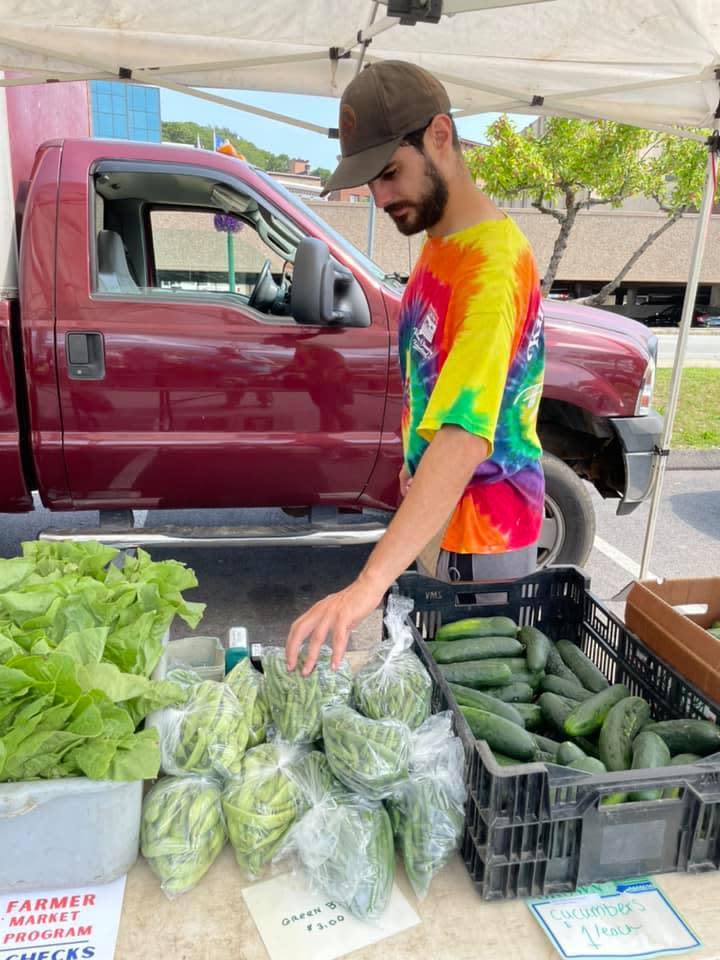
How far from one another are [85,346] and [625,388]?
116 inches

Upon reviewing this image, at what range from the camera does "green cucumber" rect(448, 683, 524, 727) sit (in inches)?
66.1

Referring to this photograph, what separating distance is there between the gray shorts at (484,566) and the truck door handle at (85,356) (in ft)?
7.68

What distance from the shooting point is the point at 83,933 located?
126cm

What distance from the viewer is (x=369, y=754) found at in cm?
138

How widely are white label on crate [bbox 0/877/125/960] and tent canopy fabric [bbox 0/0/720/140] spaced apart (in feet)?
8.94

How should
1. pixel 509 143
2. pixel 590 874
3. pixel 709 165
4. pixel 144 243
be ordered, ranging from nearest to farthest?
pixel 590 874 < pixel 709 165 < pixel 144 243 < pixel 509 143

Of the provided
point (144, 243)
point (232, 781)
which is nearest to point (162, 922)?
point (232, 781)

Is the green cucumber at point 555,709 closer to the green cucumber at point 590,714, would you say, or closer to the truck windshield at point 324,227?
the green cucumber at point 590,714

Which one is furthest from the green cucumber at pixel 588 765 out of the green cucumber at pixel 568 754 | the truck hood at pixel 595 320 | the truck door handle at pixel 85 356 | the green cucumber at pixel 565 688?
the truck hood at pixel 595 320

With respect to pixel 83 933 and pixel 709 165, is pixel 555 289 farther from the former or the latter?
pixel 83 933

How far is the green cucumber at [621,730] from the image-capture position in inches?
63.0

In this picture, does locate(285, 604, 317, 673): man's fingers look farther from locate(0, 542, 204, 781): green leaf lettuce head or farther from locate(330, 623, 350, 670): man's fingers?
locate(0, 542, 204, 781): green leaf lettuce head

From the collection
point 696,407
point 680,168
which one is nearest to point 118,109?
point 680,168

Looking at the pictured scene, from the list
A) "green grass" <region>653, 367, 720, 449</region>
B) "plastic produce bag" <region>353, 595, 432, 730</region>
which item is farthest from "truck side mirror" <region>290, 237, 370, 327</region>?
"green grass" <region>653, 367, 720, 449</region>
